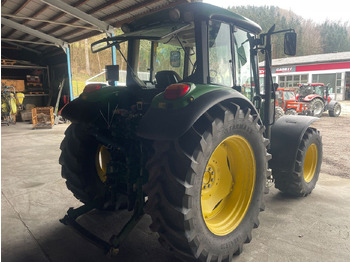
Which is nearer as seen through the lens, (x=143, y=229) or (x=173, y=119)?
(x=173, y=119)

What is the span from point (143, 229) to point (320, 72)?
1086 inches

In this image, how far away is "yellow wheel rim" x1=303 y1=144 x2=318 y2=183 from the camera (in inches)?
142

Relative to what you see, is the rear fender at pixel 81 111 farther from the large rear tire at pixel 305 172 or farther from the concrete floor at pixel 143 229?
the large rear tire at pixel 305 172

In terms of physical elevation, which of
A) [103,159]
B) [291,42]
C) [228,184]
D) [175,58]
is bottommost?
[228,184]

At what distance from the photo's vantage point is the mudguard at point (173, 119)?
1.78 m

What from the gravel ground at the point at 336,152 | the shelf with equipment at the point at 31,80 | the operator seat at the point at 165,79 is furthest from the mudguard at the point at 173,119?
the shelf with equipment at the point at 31,80

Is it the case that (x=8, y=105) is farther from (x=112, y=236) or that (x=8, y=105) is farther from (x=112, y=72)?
(x=112, y=236)

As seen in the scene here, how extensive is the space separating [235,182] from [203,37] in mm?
1337

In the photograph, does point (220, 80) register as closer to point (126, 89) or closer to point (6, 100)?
point (126, 89)

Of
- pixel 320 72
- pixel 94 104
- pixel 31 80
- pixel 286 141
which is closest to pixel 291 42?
pixel 286 141

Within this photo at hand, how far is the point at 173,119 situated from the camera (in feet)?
6.01

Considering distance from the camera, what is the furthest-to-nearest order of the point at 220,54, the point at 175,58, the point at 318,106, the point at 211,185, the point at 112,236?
1. the point at 318,106
2. the point at 175,58
3. the point at 220,54
4. the point at 211,185
5. the point at 112,236

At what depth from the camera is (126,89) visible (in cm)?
282

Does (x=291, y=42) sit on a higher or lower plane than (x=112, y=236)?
higher
